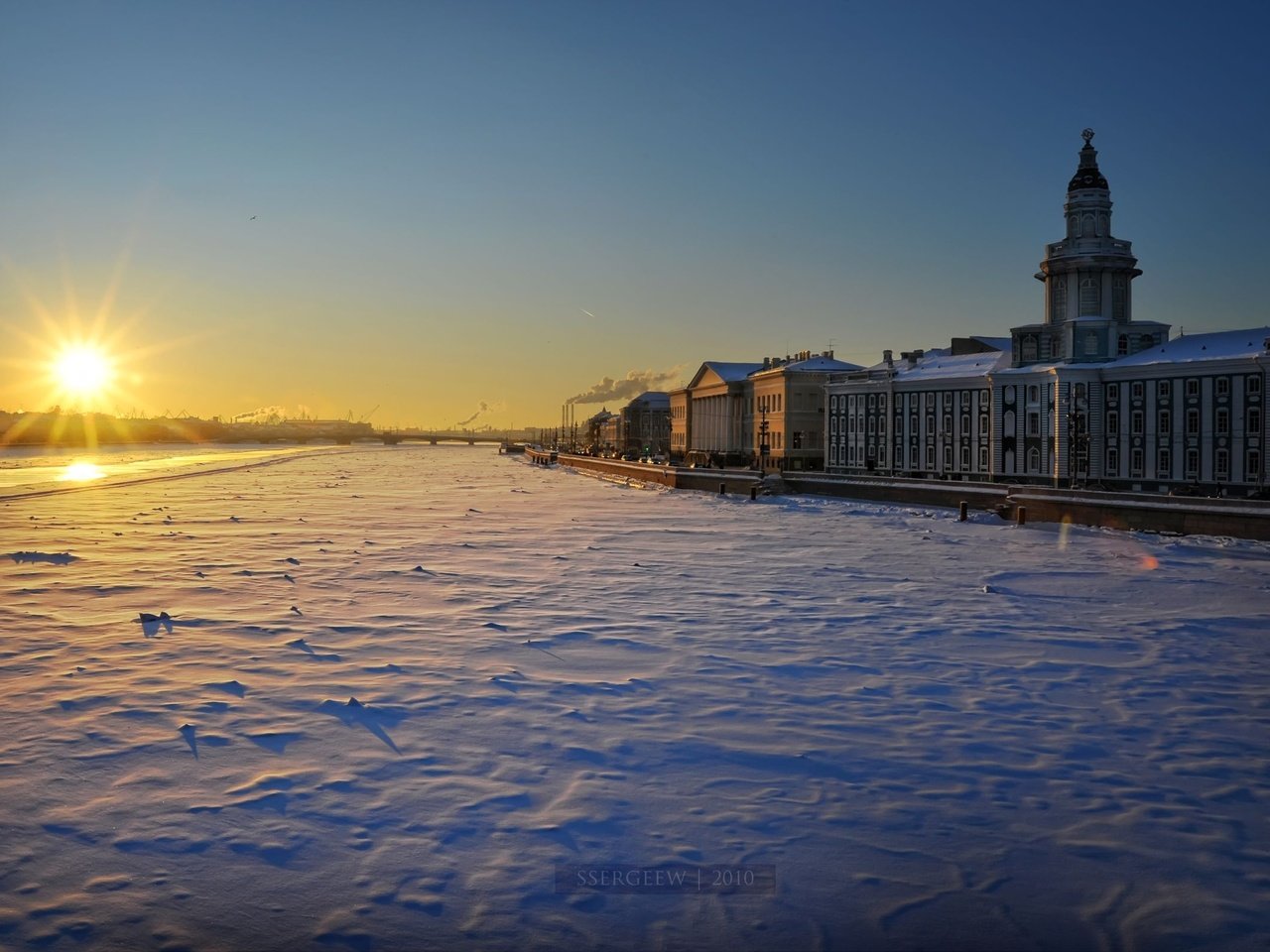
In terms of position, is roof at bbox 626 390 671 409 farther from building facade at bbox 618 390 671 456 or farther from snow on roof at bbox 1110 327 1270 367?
snow on roof at bbox 1110 327 1270 367

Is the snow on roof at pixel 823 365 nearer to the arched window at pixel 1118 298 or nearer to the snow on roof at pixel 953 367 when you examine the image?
the snow on roof at pixel 953 367

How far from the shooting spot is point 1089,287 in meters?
69.6

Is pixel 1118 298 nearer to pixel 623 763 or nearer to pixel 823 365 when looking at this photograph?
pixel 823 365

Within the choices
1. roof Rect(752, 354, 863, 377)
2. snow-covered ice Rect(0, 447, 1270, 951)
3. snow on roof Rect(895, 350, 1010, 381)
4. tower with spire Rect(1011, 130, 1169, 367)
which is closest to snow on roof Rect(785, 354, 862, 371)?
roof Rect(752, 354, 863, 377)

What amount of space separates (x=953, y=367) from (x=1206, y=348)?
22155mm

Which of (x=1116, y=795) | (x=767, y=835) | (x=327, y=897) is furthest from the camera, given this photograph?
(x=1116, y=795)

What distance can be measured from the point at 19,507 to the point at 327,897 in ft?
155

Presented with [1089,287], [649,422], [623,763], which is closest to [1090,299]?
[1089,287]

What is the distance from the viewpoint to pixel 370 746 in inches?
365

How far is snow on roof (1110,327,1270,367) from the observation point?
5922cm

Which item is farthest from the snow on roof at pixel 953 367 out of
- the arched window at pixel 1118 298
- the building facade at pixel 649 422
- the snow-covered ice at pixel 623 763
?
the building facade at pixel 649 422

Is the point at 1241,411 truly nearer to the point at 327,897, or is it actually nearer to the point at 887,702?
the point at 887,702

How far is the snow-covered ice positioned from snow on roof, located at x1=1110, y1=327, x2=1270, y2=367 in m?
46.4

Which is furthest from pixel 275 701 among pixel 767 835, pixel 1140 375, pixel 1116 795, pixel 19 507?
pixel 1140 375
